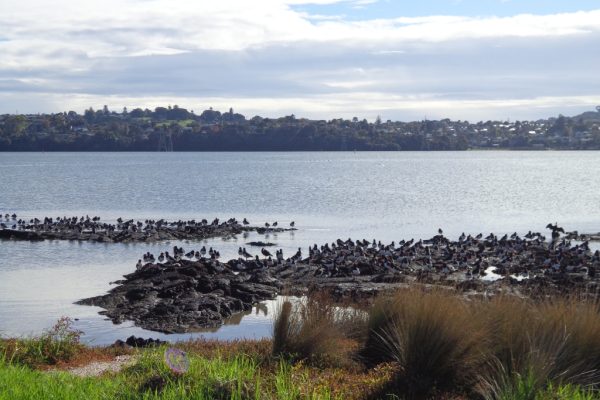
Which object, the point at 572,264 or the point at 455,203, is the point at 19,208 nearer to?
the point at 455,203

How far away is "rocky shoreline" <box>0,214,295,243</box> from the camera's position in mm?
39812

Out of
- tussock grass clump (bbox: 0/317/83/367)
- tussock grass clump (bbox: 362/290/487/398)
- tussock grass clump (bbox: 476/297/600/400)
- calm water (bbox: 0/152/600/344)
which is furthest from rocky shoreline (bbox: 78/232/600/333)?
tussock grass clump (bbox: 362/290/487/398)

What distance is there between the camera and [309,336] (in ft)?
38.9

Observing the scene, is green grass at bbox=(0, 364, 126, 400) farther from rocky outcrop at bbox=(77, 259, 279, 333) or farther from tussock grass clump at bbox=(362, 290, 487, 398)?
rocky outcrop at bbox=(77, 259, 279, 333)

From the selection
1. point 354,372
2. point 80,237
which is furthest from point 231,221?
point 354,372

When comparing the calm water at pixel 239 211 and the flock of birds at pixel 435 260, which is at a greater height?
the flock of birds at pixel 435 260

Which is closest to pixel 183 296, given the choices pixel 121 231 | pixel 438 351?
pixel 438 351

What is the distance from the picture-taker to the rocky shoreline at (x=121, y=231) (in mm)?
39812

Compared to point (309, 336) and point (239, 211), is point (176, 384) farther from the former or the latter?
point (239, 211)

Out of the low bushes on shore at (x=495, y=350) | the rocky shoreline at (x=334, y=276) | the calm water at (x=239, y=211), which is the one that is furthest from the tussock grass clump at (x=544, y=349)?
the calm water at (x=239, y=211)

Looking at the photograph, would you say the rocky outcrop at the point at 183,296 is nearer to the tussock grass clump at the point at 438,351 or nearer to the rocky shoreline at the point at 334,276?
the rocky shoreline at the point at 334,276

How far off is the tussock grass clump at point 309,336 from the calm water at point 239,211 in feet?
22.9

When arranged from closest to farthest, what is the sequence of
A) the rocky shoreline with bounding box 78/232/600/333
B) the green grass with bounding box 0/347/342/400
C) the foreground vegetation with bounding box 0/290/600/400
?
the green grass with bounding box 0/347/342/400, the foreground vegetation with bounding box 0/290/600/400, the rocky shoreline with bounding box 78/232/600/333

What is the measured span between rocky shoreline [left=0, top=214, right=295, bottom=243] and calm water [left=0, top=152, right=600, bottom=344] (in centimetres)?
165
